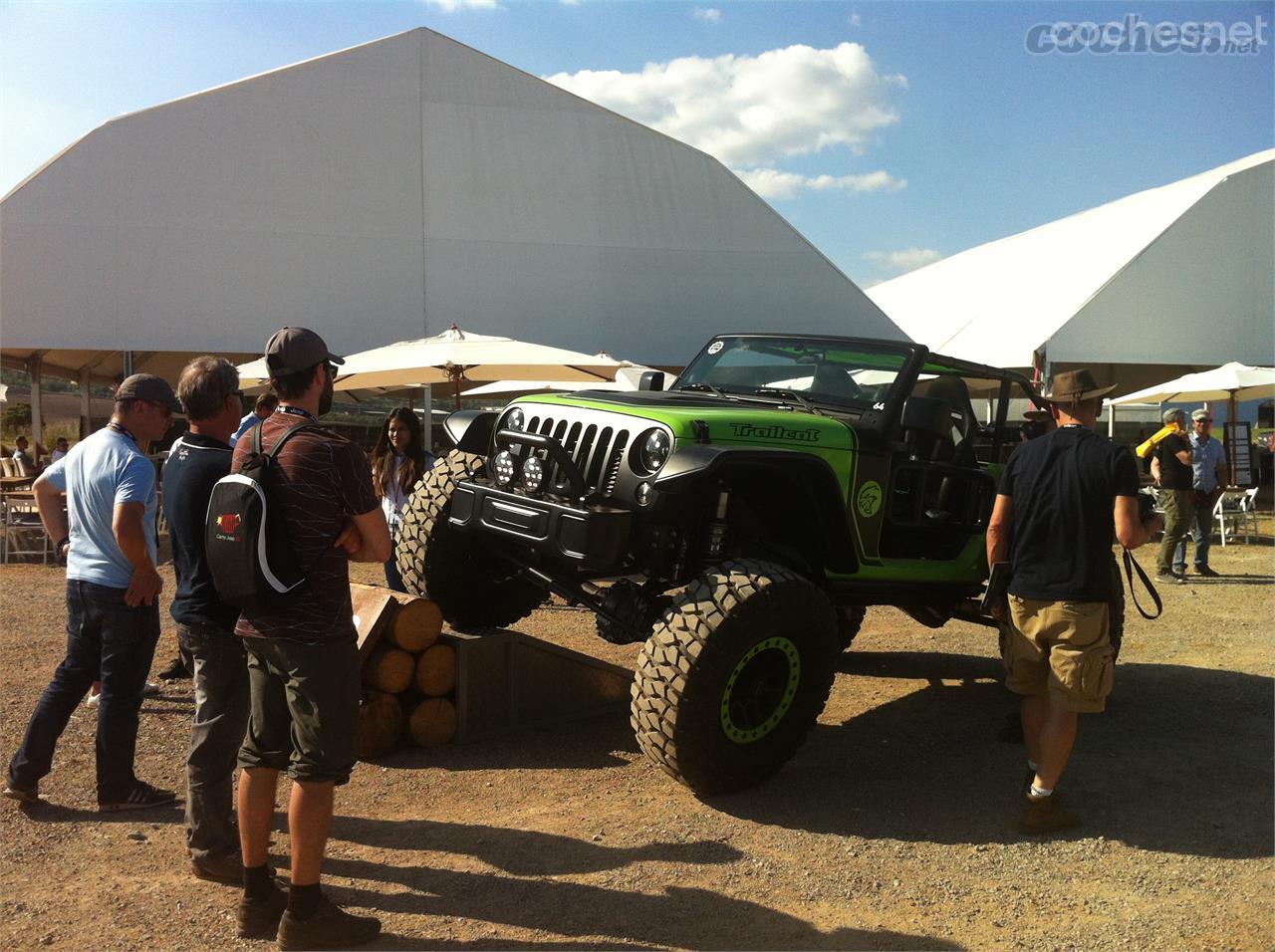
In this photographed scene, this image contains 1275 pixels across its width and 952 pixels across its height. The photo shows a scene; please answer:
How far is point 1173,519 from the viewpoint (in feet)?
38.1

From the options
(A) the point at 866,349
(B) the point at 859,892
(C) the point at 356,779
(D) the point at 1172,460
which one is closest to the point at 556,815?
(C) the point at 356,779

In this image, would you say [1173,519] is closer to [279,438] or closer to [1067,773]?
[1067,773]

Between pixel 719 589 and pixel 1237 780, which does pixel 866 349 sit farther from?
pixel 1237 780

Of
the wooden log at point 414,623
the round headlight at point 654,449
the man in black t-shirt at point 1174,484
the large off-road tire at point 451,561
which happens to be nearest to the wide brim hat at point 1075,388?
the round headlight at point 654,449

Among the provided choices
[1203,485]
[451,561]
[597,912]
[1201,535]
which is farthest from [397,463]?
[1203,485]

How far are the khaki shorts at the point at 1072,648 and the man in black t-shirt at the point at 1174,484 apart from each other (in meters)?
8.05

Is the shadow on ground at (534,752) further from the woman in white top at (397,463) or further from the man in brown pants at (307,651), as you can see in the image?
the woman in white top at (397,463)

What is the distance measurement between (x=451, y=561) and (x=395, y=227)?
50.4 ft

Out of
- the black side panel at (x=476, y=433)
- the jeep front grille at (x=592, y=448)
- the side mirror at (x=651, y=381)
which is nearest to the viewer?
the jeep front grille at (x=592, y=448)

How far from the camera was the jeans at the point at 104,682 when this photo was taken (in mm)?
4371

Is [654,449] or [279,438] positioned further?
[654,449]

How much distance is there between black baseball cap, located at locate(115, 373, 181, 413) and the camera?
4.42m

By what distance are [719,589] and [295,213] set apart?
17.1 metres

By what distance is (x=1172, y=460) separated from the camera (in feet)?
37.9
